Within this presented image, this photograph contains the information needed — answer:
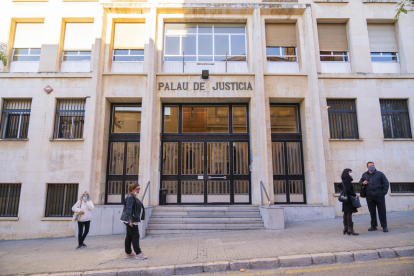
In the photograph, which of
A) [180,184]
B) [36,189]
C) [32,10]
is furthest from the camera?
[32,10]

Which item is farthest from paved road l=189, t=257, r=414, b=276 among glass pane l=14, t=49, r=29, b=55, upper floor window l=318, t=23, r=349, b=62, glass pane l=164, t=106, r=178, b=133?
glass pane l=14, t=49, r=29, b=55

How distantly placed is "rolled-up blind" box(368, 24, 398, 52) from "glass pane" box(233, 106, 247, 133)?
22.0ft

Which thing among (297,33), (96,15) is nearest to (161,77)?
(96,15)

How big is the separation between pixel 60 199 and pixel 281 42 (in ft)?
38.9

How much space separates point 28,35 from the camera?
12.2m

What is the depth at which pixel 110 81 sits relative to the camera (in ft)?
37.8

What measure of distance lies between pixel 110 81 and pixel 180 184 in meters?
5.42

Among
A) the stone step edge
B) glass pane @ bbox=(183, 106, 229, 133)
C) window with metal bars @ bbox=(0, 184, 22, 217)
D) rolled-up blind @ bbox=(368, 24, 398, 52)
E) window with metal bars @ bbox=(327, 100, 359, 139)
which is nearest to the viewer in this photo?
the stone step edge

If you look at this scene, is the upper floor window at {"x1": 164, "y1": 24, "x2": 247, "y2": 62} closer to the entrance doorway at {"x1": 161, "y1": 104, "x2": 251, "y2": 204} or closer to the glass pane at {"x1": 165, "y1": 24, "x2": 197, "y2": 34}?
the glass pane at {"x1": 165, "y1": 24, "x2": 197, "y2": 34}

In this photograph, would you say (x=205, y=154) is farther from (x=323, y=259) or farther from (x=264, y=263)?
(x=323, y=259)

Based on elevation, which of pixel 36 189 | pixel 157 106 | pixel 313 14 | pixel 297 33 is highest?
pixel 313 14

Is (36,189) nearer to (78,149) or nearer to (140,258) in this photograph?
(78,149)

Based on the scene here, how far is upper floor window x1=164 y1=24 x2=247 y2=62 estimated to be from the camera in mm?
12320

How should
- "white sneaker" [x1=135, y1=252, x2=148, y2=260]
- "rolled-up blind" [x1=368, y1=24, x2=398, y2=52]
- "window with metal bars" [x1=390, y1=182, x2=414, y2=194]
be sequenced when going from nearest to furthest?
"white sneaker" [x1=135, y1=252, x2=148, y2=260], "window with metal bars" [x1=390, y1=182, x2=414, y2=194], "rolled-up blind" [x1=368, y1=24, x2=398, y2=52]
